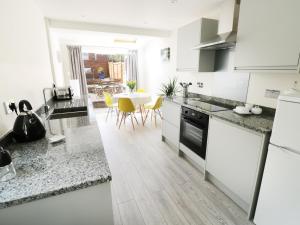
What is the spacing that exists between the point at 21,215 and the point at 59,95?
265cm

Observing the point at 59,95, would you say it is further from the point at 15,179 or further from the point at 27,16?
the point at 15,179

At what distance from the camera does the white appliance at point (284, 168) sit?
1108 millimetres

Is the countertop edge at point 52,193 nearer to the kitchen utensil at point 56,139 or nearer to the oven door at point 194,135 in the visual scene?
the kitchen utensil at point 56,139

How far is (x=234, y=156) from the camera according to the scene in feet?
5.36

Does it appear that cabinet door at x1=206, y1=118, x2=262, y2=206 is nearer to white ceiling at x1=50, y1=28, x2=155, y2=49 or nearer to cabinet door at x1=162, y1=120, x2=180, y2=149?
cabinet door at x1=162, y1=120, x2=180, y2=149

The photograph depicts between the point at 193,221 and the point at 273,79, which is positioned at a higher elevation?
the point at 273,79

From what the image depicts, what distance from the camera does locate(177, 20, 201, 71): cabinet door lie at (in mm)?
2485

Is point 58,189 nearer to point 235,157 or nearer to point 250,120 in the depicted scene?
point 235,157

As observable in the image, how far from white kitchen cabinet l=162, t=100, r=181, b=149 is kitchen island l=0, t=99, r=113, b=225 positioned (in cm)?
178

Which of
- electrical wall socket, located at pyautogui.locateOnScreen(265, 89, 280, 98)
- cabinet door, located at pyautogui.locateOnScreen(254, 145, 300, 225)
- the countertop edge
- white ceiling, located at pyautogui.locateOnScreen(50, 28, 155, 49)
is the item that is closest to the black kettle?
the countertop edge

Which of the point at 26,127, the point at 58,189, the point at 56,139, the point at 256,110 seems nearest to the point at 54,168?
the point at 58,189

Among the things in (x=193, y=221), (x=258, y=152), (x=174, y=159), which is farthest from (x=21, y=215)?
(x=174, y=159)

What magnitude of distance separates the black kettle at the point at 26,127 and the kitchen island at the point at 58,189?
5.3 inches

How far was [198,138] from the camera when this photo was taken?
2174 mm
